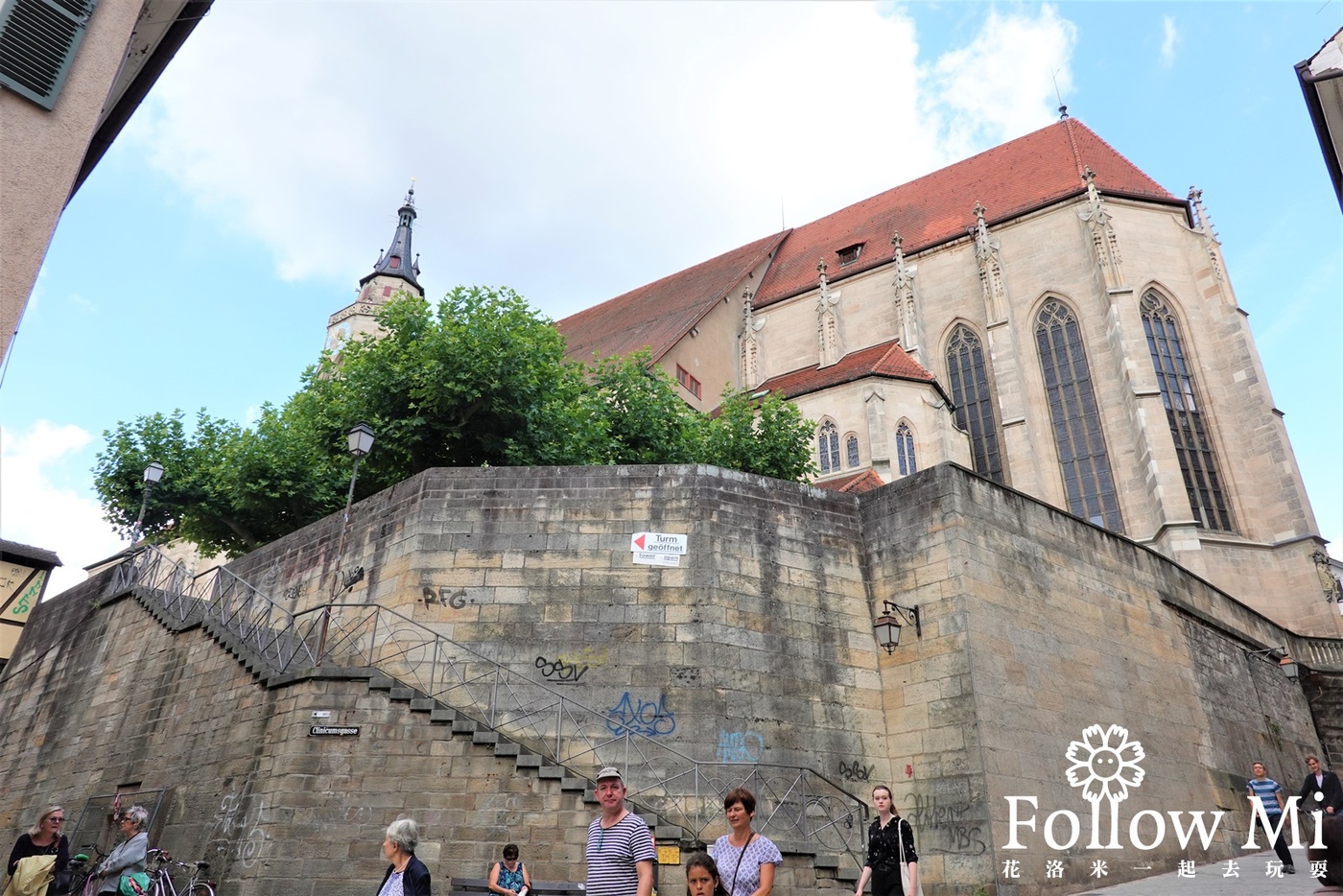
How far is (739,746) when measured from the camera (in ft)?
33.3

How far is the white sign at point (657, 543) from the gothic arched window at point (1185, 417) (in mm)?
18215

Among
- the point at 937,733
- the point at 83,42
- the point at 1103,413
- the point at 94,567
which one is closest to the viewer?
the point at 83,42

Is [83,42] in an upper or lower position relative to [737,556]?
upper

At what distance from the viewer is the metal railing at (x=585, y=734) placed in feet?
31.9

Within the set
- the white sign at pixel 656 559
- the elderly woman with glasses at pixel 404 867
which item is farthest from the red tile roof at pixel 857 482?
the elderly woman with glasses at pixel 404 867

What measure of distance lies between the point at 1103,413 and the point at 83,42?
2563cm

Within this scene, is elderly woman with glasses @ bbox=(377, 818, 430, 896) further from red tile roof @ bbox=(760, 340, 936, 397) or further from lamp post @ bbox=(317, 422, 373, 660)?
red tile roof @ bbox=(760, 340, 936, 397)

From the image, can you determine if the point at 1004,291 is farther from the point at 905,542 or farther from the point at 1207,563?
the point at 905,542

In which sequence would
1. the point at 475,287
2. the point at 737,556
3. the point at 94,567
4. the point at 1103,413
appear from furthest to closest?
the point at 94,567 < the point at 1103,413 < the point at 475,287 < the point at 737,556

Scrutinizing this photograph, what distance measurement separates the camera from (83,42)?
716 centimetres

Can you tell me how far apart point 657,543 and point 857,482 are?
37.2ft

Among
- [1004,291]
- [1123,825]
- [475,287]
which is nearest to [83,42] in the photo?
[475,287]

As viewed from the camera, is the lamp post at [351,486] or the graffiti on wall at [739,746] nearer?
the graffiti on wall at [739,746]

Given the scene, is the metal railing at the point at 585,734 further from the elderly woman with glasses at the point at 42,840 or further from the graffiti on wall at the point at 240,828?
the elderly woman with glasses at the point at 42,840
